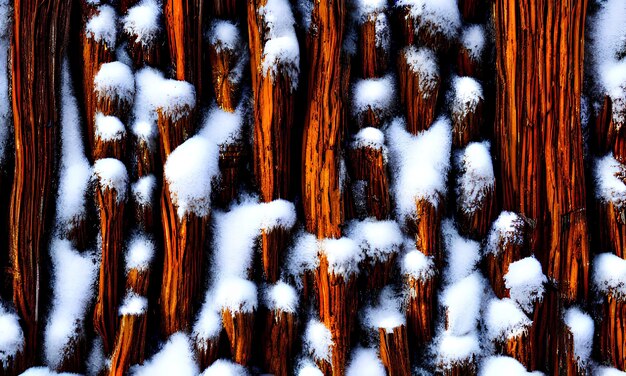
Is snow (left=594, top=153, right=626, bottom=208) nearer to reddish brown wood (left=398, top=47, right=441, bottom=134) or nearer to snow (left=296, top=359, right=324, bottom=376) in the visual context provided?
reddish brown wood (left=398, top=47, right=441, bottom=134)

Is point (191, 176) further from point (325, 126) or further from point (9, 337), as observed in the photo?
point (9, 337)

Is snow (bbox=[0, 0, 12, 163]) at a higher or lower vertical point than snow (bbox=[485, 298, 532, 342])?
higher

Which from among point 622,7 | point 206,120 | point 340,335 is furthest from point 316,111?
point 622,7

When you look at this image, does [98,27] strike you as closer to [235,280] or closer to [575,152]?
[235,280]

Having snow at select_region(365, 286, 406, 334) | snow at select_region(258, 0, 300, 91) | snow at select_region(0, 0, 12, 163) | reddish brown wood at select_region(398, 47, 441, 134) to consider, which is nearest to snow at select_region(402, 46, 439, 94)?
reddish brown wood at select_region(398, 47, 441, 134)

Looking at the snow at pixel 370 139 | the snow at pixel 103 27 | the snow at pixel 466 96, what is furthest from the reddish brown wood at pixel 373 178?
the snow at pixel 103 27

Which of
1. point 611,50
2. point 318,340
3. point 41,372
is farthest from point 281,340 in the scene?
point 611,50

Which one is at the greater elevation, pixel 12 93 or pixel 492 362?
pixel 12 93
